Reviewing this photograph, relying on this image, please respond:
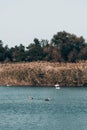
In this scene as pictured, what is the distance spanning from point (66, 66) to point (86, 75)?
22.7 feet

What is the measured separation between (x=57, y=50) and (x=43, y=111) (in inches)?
3051

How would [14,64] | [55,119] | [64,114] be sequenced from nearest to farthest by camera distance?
[55,119]
[64,114]
[14,64]

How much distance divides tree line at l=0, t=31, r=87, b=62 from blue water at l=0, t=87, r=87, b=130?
1614 inches

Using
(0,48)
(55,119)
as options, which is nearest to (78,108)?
(55,119)

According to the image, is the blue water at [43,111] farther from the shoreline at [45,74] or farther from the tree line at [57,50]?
the tree line at [57,50]

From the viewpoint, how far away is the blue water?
2840 inches

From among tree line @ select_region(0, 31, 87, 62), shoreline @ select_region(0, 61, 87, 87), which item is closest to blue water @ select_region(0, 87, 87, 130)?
shoreline @ select_region(0, 61, 87, 87)

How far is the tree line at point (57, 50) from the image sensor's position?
6501 inches

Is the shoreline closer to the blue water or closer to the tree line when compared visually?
the tree line

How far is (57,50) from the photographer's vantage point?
16550cm

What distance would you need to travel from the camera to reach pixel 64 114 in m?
84.2

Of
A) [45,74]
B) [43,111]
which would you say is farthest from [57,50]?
[43,111]

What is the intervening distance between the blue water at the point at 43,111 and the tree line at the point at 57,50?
40986 mm

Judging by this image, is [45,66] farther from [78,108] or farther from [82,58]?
[78,108]
